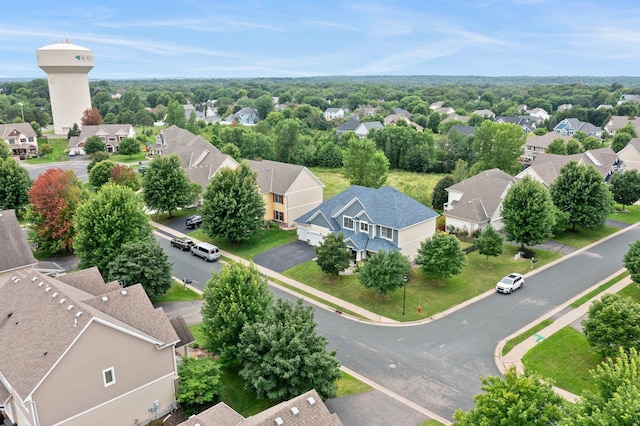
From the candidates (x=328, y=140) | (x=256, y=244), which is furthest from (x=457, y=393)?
(x=328, y=140)

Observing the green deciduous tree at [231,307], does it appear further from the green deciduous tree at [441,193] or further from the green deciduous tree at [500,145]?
the green deciduous tree at [500,145]

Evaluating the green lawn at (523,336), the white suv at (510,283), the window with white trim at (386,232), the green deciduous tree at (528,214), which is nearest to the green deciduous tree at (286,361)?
the green lawn at (523,336)

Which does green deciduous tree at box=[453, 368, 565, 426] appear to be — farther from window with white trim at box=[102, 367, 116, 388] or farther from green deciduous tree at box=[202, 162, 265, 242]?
green deciduous tree at box=[202, 162, 265, 242]

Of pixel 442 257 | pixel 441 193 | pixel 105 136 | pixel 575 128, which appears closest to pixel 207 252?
pixel 442 257

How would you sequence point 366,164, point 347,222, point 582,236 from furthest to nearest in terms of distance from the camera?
point 366,164, point 582,236, point 347,222

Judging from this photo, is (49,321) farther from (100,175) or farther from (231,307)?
(100,175)
